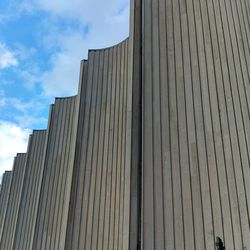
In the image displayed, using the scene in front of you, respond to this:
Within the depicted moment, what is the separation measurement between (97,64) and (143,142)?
19.9 feet

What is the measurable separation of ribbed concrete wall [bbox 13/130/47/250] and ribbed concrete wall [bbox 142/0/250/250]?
8.71 meters

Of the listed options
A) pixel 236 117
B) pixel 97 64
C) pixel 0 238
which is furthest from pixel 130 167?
pixel 0 238

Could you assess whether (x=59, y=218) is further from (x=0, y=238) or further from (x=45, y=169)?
(x=0, y=238)

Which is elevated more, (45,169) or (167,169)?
(45,169)

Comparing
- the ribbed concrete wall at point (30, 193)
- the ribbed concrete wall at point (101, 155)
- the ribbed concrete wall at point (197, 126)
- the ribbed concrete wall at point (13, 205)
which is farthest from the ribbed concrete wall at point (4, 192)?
the ribbed concrete wall at point (197, 126)

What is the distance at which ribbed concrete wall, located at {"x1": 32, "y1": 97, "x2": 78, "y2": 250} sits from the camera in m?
12.8

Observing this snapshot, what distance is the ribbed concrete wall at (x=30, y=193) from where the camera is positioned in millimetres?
15719

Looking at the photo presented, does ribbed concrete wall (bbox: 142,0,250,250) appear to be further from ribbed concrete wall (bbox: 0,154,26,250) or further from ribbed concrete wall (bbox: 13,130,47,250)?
ribbed concrete wall (bbox: 0,154,26,250)

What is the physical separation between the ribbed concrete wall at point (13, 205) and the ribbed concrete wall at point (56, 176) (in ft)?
15.0

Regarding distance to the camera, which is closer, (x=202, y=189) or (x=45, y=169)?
(x=202, y=189)

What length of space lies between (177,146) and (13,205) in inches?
559

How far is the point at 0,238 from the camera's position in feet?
59.5

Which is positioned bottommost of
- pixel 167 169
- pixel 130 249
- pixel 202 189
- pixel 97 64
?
pixel 130 249

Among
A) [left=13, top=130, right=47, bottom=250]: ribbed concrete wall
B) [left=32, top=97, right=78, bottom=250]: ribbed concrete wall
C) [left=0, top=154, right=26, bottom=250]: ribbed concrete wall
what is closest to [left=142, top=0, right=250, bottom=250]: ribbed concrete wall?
[left=32, top=97, right=78, bottom=250]: ribbed concrete wall
